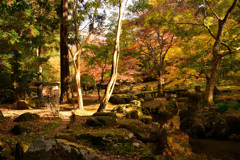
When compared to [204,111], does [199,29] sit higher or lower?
higher

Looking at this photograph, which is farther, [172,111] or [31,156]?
[172,111]

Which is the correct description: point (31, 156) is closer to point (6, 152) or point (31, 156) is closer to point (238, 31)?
point (6, 152)

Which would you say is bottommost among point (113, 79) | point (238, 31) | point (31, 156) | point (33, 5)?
point (31, 156)

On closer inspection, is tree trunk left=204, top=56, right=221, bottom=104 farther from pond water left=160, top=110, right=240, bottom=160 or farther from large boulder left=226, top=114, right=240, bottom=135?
pond water left=160, top=110, right=240, bottom=160

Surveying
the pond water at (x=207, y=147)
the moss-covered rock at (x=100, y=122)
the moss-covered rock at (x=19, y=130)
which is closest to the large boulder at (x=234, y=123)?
the pond water at (x=207, y=147)

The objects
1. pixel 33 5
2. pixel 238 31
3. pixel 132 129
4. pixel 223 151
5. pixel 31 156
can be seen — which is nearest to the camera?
pixel 31 156

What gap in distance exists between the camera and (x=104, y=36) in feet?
44.0

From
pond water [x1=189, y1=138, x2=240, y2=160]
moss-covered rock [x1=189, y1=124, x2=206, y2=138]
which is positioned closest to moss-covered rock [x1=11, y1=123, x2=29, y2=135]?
pond water [x1=189, y1=138, x2=240, y2=160]

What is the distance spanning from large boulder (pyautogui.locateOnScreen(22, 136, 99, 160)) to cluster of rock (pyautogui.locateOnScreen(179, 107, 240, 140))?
6.48m

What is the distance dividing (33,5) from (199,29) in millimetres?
15870

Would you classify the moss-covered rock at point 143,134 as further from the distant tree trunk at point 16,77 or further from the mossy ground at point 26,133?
the distant tree trunk at point 16,77

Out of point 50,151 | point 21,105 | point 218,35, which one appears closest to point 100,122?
point 50,151

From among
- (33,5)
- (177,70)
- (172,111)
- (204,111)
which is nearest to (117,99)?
(172,111)

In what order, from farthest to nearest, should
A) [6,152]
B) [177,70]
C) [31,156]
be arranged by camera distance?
[177,70], [6,152], [31,156]
